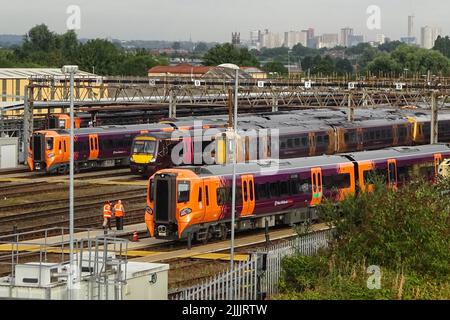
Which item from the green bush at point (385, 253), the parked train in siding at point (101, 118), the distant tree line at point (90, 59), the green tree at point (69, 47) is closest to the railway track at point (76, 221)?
the green bush at point (385, 253)

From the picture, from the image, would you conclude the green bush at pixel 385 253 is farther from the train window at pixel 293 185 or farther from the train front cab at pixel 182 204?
the train window at pixel 293 185

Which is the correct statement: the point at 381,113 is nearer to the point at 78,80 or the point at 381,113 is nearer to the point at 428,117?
the point at 428,117

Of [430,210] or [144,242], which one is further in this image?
[144,242]

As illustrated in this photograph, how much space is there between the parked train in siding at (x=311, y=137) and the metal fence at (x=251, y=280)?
18473mm

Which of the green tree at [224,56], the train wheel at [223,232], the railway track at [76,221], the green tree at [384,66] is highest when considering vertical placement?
the green tree at [224,56]

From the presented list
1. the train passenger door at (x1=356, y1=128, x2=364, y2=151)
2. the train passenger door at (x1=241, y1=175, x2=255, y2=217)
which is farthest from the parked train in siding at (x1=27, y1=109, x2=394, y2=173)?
the train passenger door at (x1=241, y1=175, x2=255, y2=217)

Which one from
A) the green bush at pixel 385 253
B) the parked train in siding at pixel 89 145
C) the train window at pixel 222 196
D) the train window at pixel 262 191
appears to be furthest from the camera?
the parked train in siding at pixel 89 145

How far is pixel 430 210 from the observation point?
2453cm

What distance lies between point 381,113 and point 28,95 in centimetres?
2062

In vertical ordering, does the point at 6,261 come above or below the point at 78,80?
below

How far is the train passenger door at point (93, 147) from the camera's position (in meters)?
54.2

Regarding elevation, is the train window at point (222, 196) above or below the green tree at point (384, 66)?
below
